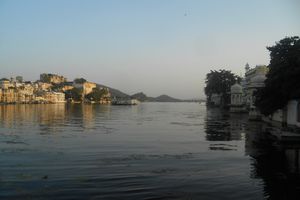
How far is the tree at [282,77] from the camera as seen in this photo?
48.2 meters

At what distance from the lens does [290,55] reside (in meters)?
51.7

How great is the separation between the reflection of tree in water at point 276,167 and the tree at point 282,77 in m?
13.2

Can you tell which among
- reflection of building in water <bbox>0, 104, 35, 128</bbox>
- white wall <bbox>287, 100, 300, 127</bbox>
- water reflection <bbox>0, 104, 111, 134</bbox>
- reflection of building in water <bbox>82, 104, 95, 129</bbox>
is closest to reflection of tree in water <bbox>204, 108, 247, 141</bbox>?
white wall <bbox>287, 100, 300, 127</bbox>

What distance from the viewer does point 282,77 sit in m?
50.0

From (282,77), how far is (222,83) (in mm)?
95298

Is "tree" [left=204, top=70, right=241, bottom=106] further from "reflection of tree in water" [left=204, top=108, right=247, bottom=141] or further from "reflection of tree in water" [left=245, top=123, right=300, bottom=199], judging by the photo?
"reflection of tree in water" [left=245, top=123, right=300, bottom=199]

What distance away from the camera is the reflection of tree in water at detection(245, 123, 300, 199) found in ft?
61.0

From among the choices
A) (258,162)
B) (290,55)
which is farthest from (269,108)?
(258,162)

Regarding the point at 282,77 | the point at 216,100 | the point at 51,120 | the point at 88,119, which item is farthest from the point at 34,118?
the point at 216,100

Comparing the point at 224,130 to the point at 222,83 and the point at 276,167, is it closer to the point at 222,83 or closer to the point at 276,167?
the point at 276,167

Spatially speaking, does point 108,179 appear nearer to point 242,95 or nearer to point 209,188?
point 209,188

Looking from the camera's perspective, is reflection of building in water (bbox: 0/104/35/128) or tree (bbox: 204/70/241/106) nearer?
reflection of building in water (bbox: 0/104/35/128)

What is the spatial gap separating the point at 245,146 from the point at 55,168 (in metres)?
17.1

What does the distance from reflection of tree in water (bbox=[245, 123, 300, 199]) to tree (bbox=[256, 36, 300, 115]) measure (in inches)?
522
